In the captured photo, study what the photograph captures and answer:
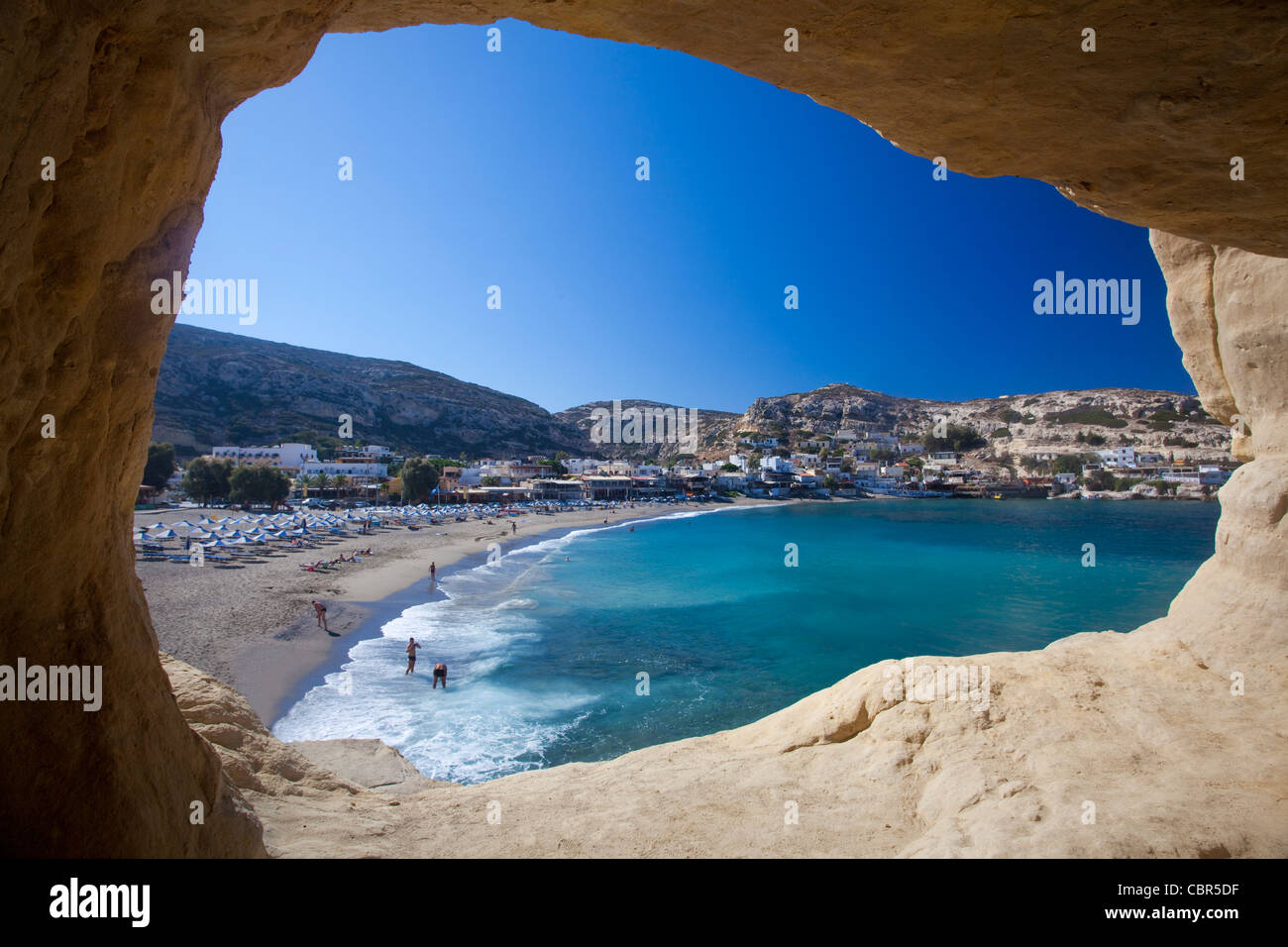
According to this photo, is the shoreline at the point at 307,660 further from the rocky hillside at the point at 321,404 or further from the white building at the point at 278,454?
the rocky hillside at the point at 321,404

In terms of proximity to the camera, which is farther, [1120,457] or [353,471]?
[1120,457]

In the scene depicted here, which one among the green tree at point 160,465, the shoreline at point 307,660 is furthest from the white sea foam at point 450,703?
the green tree at point 160,465

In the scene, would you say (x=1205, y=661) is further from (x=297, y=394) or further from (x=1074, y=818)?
(x=297, y=394)

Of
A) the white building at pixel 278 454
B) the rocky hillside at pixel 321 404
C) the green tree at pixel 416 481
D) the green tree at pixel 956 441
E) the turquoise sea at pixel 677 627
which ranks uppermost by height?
the rocky hillside at pixel 321 404

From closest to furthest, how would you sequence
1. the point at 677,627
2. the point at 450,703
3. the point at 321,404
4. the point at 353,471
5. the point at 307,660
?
the point at 450,703 → the point at 307,660 → the point at 677,627 → the point at 353,471 → the point at 321,404

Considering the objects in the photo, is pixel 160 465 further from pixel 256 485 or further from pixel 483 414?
pixel 483 414

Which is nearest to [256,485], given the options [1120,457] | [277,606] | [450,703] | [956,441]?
[277,606]
